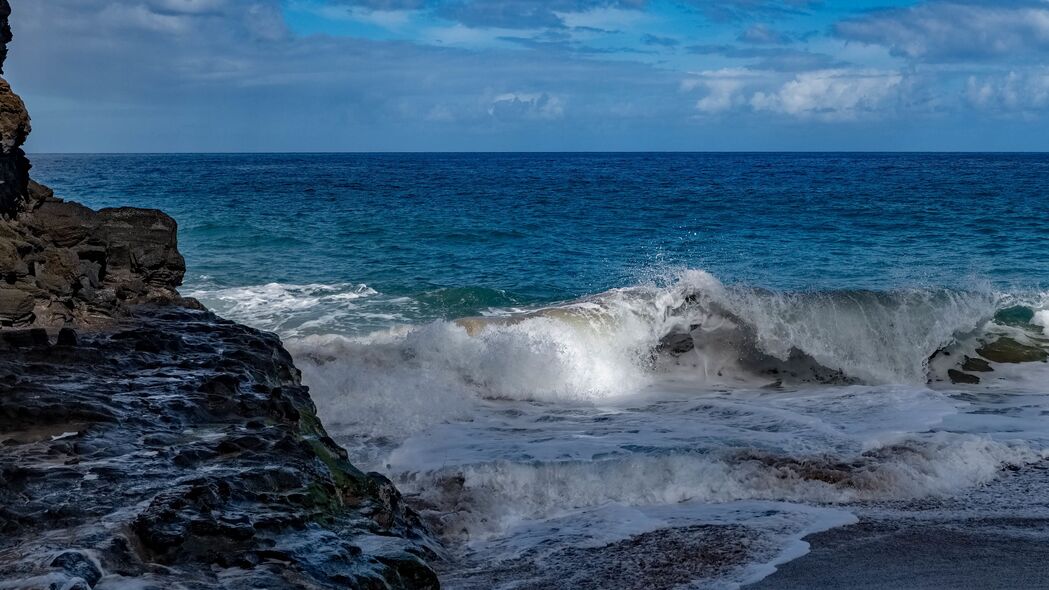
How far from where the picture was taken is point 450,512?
6.68 metres

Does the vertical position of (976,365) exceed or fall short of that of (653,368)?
it exceeds it

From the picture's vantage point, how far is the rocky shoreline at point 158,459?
3793 mm

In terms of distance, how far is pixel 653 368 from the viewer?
1268 centimetres

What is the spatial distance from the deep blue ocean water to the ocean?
16 cm

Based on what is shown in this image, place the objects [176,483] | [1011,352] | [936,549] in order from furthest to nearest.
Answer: [1011,352] → [936,549] → [176,483]

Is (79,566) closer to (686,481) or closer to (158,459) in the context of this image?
(158,459)

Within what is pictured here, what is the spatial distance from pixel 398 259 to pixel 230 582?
727 inches

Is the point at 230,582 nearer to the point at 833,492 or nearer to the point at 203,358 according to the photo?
the point at 203,358

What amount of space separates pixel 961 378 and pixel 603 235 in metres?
15.3

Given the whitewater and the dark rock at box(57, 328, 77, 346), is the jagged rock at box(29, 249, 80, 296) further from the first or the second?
the whitewater

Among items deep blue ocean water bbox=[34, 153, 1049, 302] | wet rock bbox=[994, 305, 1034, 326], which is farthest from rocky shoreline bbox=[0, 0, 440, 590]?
wet rock bbox=[994, 305, 1034, 326]

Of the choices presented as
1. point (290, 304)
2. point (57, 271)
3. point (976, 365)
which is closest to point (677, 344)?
point (976, 365)

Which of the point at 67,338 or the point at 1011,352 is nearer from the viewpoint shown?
the point at 67,338

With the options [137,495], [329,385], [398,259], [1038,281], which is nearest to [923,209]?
[1038,281]
